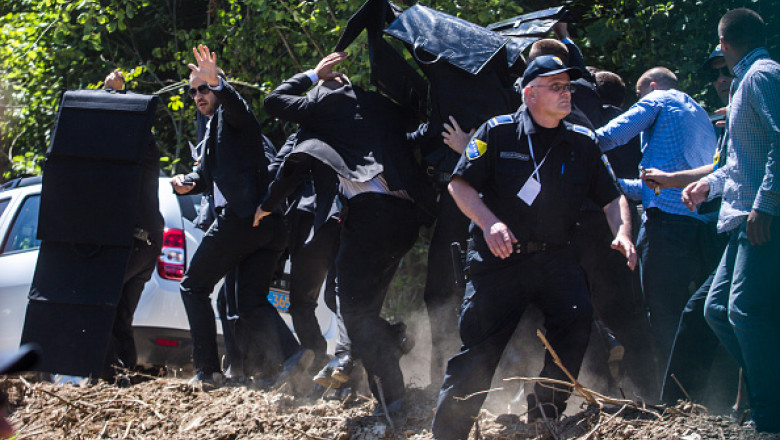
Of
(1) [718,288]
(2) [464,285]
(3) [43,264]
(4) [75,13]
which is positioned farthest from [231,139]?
(4) [75,13]

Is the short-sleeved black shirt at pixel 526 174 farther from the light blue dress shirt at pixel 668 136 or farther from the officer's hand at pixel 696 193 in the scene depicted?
the light blue dress shirt at pixel 668 136

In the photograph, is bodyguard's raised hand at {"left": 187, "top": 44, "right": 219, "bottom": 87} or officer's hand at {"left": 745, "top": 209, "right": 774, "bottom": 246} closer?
officer's hand at {"left": 745, "top": 209, "right": 774, "bottom": 246}

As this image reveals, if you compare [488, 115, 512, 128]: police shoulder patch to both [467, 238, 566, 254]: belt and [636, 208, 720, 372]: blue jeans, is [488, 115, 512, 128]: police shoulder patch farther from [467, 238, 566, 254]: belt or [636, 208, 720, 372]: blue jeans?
[636, 208, 720, 372]: blue jeans

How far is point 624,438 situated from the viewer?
13.3 feet

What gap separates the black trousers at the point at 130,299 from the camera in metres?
6.52

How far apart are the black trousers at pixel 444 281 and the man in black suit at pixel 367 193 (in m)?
0.16

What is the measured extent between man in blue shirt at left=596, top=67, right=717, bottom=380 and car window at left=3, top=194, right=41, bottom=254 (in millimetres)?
4950

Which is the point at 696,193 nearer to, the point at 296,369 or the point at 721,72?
the point at 721,72

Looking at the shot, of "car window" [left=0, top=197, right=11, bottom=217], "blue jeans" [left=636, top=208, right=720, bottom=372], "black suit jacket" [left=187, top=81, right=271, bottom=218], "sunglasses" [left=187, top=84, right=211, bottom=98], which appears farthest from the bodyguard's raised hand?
"car window" [left=0, top=197, right=11, bottom=217]

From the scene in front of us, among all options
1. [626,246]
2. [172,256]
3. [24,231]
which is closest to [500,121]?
[626,246]

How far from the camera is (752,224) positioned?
4.11 meters

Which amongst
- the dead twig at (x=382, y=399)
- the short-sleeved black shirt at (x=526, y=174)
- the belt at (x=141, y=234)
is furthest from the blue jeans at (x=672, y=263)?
the belt at (x=141, y=234)

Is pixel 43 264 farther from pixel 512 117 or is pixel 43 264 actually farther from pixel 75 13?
pixel 75 13

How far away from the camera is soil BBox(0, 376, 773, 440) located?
4309 millimetres
